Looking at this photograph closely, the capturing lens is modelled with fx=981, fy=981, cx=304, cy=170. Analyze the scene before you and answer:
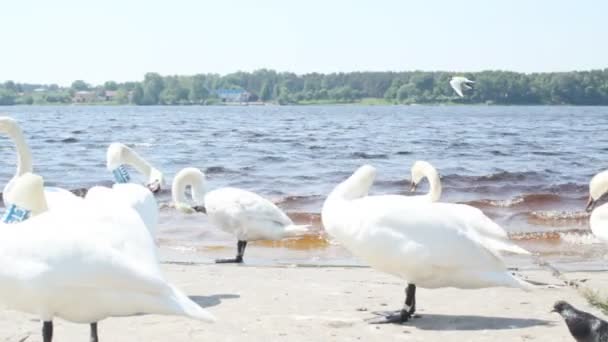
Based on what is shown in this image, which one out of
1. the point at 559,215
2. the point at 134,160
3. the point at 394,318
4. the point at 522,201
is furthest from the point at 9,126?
the point at 522,201

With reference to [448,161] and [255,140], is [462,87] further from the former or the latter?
[255,140]

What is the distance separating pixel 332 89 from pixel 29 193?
12191 cm

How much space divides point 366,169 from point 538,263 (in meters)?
4.19

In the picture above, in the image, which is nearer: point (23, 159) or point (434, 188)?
point (23, 159)

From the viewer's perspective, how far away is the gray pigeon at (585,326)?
233 inches

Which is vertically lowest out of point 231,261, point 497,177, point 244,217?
point 497,177

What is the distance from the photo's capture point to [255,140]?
128 ft

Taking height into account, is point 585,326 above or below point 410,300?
above

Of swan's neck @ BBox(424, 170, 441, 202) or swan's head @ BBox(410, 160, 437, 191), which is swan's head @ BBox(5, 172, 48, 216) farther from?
swan's head @ BBox(410, 160, 437, 191)

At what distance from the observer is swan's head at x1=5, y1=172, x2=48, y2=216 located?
6094 mm

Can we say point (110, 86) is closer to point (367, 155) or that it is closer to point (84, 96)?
point (84, 96)

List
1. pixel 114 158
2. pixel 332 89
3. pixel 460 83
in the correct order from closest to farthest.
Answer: pixel 114 158, pixel 460 83, pixel 332 89

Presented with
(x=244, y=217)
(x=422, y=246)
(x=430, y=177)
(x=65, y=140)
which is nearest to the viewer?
(x=422, y=246)

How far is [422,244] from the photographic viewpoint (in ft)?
23.7
